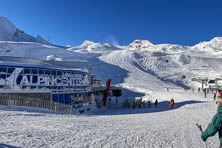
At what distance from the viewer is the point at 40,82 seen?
2098 centimetres

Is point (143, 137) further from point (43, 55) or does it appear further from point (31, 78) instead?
point (43, 55)

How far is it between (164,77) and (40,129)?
85124 millimetres

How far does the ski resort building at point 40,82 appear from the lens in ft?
62.4

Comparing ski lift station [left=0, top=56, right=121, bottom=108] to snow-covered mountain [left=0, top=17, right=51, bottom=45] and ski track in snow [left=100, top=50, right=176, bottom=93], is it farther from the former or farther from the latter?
snow-covered mountain [left=0, top=17, right=51, bottom=45]

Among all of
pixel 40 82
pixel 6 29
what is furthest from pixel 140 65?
pixel 6 29

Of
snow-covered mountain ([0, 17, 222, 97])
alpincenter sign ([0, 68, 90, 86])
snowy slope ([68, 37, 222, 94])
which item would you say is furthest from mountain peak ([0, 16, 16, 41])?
alpincenter sign ([0, 68, 90, 86])

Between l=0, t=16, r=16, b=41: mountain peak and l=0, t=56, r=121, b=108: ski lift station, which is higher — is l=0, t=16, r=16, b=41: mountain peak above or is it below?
above

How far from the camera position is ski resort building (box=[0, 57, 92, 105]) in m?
19.0

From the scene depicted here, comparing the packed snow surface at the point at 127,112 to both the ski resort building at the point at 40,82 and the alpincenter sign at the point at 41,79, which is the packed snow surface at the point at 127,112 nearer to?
the ski resort building at the point at 40,82

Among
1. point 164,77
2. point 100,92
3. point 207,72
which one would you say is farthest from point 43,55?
point 207,72

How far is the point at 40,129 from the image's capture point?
20.5 ft

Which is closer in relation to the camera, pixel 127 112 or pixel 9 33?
pixel 127 112

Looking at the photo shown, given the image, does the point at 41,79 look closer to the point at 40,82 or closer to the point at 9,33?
the point at 40,82

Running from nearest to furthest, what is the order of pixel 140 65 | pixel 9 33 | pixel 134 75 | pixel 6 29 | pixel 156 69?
1. pixel 134 75
2. pixel 156 69
3. pixel 140 65
4. pixel 9 33
5. pixel 6 29
